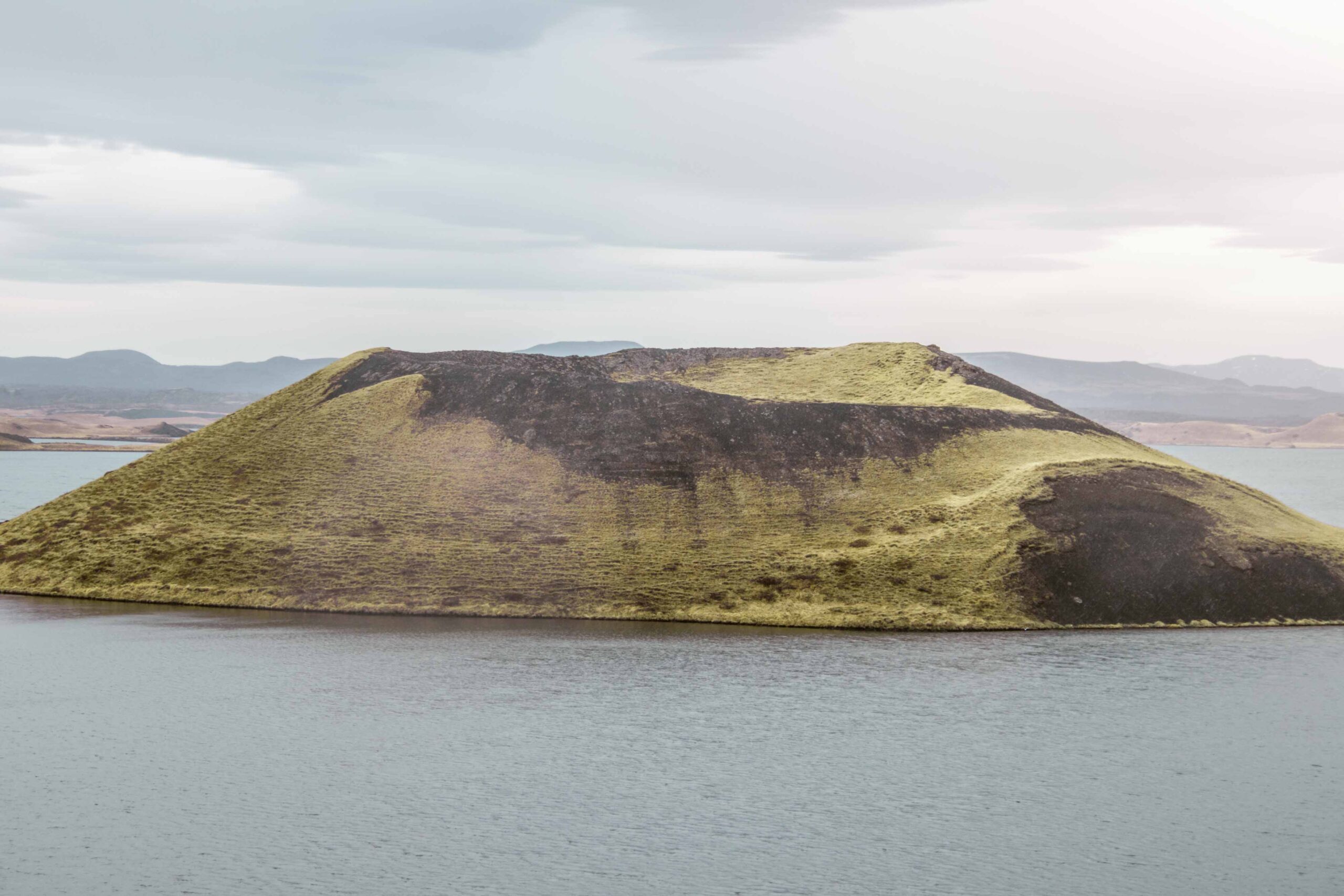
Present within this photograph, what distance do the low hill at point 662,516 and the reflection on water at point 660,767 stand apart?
24.5ft

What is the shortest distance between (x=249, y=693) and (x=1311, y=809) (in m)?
26.0

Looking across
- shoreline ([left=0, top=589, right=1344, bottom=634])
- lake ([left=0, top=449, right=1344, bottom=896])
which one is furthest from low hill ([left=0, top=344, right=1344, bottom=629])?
lake ([left=0, top=449, right=1344, bottom=896])

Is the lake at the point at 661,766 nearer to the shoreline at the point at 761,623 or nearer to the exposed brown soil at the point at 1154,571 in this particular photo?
the shoreline at the point at 761,623

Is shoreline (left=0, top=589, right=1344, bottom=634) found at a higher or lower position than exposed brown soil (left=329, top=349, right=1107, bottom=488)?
lower

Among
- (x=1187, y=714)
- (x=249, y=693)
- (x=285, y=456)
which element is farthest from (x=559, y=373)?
(x=1187, y=714)

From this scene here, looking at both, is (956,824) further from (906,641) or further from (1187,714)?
(906,641)

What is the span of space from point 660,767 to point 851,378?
56936 mm

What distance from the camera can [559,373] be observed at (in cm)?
6888

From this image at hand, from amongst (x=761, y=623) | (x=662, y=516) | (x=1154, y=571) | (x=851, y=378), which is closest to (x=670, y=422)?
(x=662, y=516)

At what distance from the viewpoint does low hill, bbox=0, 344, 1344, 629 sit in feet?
158

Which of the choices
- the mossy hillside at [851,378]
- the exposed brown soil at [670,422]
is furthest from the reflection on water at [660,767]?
the mossy hillside at [851,378]

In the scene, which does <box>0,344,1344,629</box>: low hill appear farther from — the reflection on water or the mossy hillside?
the reflection on water

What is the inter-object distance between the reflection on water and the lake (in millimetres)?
88

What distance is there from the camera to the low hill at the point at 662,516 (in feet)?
158
